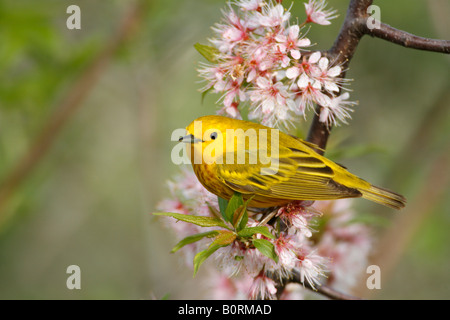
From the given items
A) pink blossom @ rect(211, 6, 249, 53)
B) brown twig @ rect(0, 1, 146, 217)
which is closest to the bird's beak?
pink blossom @ rect(211, 6, 249, 53)

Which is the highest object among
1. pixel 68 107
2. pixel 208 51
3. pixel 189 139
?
pixel 68 107

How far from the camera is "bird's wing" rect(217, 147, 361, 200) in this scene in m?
2.75

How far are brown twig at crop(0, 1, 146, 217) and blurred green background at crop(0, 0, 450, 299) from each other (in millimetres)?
15

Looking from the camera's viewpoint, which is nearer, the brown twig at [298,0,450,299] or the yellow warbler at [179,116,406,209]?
the brown twig at [298,0,450,299]

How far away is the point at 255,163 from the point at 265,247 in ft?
2.65

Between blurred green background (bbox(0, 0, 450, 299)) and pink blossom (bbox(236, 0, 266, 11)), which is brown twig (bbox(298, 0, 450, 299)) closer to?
pink blossom (bbox(236, 0, 266, 11))

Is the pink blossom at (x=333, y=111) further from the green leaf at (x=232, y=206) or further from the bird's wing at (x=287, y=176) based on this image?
the green leaf at (x=232, y=206)

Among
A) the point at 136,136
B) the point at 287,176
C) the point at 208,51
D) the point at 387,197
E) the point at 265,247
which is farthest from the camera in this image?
the point at 136,136

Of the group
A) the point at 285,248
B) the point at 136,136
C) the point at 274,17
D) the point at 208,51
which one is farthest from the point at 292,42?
the point at 136,136

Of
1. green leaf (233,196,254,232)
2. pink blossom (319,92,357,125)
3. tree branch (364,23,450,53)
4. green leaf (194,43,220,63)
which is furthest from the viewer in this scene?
green leaf (194,43,220,63)

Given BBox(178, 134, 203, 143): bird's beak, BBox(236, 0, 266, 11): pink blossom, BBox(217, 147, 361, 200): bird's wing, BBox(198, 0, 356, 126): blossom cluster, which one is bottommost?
BBox(217, 147, 361, 200): bird's wing

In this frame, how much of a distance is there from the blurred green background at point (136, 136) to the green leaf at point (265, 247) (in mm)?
1324

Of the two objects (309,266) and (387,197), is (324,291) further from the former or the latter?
(387,197)

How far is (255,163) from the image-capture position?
115 inches
